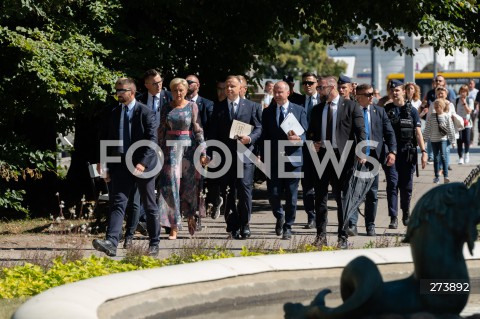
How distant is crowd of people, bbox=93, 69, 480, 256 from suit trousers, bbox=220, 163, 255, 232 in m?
0.01

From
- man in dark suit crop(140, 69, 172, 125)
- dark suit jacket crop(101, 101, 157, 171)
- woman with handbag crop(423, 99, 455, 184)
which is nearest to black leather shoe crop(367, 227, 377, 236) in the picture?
man in dark suit crop(140, 69, 172, 125)

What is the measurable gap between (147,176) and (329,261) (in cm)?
459

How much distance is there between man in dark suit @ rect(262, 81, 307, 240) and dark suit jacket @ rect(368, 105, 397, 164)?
926 mm

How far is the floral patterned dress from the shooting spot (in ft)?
46.3

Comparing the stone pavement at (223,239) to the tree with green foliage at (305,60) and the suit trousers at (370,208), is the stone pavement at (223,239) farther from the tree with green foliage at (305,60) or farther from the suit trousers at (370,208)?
the tree with green foliage at (305,60)

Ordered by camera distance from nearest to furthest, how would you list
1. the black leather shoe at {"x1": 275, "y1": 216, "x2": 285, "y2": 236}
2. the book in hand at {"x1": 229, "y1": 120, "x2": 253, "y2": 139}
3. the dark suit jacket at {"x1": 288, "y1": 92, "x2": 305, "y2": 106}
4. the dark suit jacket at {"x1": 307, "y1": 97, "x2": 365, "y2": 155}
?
the dark suit jacket at {"x1": 307, "y1": 97, "x2": 365, "y2": 155}, the book in hand at {"x1": 229, "y1": 120, "x2": 253, "y2": 139}, the black leather shoe at {"x1": 275, "y1": 216, "x2": 285, "y2": 236}, the dark suit jacket at {"x1": 288, "y1": 92, "x2": 305, "y2": 106}

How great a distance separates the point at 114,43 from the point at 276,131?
3.26 m

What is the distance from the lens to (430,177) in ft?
78.0

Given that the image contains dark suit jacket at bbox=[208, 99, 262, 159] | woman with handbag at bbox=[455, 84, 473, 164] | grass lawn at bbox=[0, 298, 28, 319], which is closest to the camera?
grass lawn at bbox=[0, 298, 28, 319]

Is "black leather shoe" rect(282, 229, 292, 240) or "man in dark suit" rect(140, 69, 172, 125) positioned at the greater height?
"man in dark suit" rect(140, 69, 172, 125)

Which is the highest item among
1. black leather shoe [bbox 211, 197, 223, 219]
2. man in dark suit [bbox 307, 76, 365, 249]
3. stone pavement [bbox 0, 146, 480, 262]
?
man in dark suit [bbox 307, 76, 365, 249]

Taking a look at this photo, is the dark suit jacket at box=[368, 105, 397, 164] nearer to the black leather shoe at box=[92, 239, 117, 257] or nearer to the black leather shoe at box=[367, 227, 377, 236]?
the black leather shoe at box=[367, 227, 377, 236]

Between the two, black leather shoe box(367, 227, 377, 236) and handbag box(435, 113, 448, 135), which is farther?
handbag box(435, 113, 448, 135)

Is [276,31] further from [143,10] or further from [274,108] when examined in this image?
[274,108]
